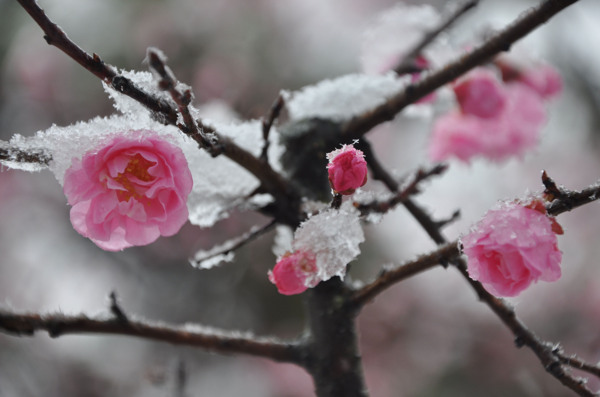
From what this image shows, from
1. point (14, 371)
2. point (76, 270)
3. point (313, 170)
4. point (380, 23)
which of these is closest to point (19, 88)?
point (76, 270)

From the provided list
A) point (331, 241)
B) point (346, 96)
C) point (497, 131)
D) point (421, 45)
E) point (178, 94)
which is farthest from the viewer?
point (497, 131)

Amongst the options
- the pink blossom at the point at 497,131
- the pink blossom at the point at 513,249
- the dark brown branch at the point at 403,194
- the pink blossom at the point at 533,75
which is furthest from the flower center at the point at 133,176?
the pink blossom at the point at 533,75

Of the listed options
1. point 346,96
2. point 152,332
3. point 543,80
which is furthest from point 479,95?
point 152,332

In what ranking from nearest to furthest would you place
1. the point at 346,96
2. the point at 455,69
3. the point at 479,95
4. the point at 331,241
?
the point at 331,241 < the point at 455,69 < the point at 346,96 < the point at 479,95

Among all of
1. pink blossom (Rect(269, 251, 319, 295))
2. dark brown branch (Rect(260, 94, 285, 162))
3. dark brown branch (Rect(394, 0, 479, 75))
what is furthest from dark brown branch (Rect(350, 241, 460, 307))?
dark brown branch (Rect(394, 0, 479, 75))

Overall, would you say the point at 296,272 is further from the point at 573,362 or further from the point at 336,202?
the point at 573,362

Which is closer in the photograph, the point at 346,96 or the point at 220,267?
the point at 346,96

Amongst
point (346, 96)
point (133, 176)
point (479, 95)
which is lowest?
point (133, 176)
